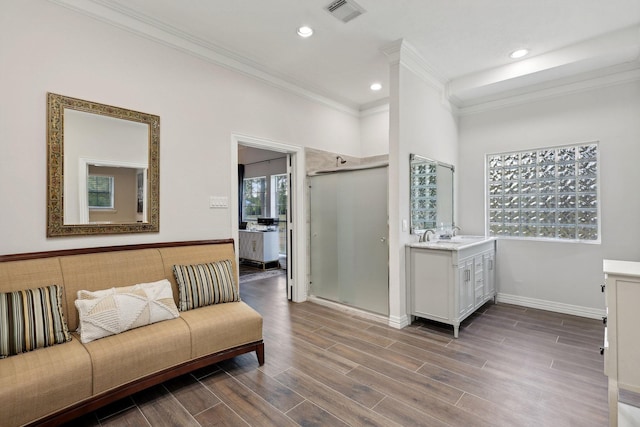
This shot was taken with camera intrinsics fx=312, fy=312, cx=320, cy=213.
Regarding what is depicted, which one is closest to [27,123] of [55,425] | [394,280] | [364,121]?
[55,425]

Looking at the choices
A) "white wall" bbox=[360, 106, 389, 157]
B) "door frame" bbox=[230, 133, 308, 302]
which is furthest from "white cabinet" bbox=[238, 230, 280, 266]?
"white wall" bbox=[360, 106, 389, 157]

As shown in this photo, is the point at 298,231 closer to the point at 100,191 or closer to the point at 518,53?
the point at 100,191

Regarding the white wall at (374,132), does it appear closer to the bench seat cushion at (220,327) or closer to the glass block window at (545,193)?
the glass block window at (545,193)

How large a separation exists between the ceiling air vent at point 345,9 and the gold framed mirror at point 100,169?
1835 millimetres

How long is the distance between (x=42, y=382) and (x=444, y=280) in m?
3.13

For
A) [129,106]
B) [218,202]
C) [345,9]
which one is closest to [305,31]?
[345,9]

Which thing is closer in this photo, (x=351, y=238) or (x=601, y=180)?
(x=601, y=180)

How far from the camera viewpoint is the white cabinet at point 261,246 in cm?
645

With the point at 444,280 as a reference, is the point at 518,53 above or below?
above

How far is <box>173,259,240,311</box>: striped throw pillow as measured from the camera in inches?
102

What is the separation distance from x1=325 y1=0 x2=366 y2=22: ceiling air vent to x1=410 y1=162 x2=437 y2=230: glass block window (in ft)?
5.26

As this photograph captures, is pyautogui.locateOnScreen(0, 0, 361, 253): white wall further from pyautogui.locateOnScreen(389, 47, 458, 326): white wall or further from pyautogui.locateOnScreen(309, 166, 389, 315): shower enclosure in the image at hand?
pyautogui.locateOnScreen(389, 47, 458, 326): white wall

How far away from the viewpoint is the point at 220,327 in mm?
2383

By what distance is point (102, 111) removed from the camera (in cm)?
254
